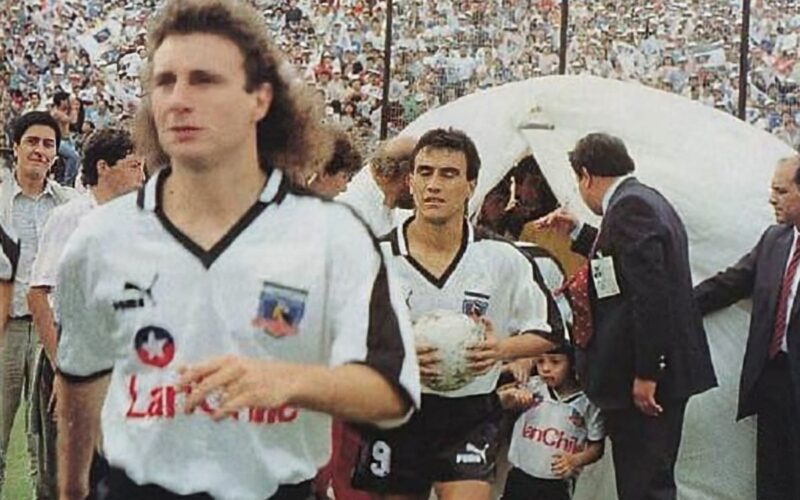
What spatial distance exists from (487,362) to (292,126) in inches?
101

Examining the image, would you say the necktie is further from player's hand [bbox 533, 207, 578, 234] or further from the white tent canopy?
player's hand [bbox 533, 207, 578, 234]

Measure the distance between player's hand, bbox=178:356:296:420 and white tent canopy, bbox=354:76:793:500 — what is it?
538 centimetres

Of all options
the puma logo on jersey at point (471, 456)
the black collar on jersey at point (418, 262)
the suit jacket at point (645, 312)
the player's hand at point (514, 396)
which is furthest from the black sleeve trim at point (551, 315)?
the player's hand at point (514, 396)

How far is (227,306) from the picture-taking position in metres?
3.31

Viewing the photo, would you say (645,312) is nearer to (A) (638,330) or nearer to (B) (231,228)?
(A) (638,330)

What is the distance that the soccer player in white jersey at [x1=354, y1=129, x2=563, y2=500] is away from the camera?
6250 millimetres

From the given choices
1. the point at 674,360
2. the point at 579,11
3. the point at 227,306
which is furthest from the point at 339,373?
the point at 579,11

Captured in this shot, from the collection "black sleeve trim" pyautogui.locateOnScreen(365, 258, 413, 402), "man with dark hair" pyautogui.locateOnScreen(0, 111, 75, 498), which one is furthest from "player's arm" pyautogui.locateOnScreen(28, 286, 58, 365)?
"black sleeve trim" pyautogui.locateOnScreen(365, 258, 413, 402)

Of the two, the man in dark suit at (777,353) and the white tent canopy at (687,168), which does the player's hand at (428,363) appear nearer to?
the man in dark suit at (777,353)

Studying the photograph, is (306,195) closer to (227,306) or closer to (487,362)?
(227,306)

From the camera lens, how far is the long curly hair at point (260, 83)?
3.49m

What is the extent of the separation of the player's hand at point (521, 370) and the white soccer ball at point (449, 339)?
3.92 ft

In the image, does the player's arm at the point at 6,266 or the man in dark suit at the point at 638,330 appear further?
the player's arm at the point at 6,266

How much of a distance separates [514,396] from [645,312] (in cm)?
84
